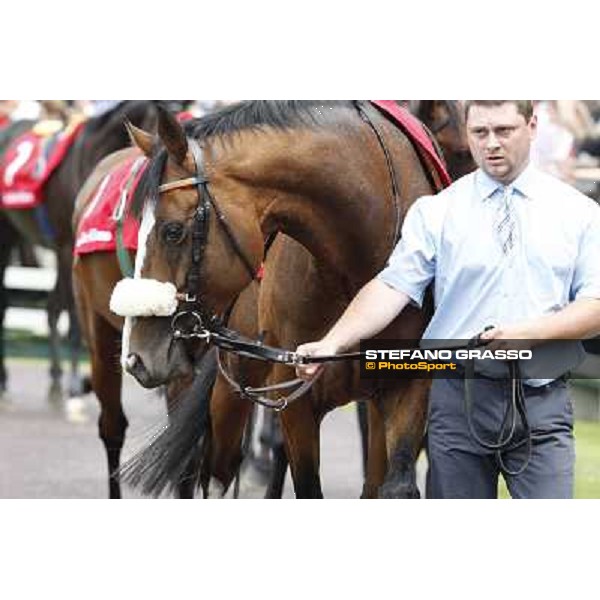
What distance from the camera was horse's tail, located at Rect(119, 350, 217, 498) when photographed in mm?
6215

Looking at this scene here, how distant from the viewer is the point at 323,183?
552 cm

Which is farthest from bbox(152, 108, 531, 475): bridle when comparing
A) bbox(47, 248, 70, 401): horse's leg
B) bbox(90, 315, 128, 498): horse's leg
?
bbox(47, 248, 70, 401): horse's leg

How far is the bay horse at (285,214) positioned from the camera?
5332 mm

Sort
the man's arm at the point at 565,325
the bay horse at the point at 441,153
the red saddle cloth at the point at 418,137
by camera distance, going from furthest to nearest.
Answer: the bay horse at the point at 441,153
the red saddle cloth at the point at 418,137
the man's arm at the point at 565,325

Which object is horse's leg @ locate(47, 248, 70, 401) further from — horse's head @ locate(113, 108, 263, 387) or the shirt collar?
the shirt collar

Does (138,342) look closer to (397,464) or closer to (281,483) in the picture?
(397,464)

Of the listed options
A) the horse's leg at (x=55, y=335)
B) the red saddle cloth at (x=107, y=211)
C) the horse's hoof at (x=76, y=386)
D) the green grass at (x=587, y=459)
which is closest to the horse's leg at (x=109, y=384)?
the red saddle cloth at (x=107, y=211)

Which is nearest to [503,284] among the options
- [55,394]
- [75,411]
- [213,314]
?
→ [213,314]

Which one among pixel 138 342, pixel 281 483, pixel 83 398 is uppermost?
pixel 138 342

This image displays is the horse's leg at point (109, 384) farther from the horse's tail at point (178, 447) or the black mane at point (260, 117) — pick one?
the black mane at point (260, 117)

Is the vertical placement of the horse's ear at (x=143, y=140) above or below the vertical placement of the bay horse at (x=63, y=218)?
above

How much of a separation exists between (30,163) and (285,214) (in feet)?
18.3
